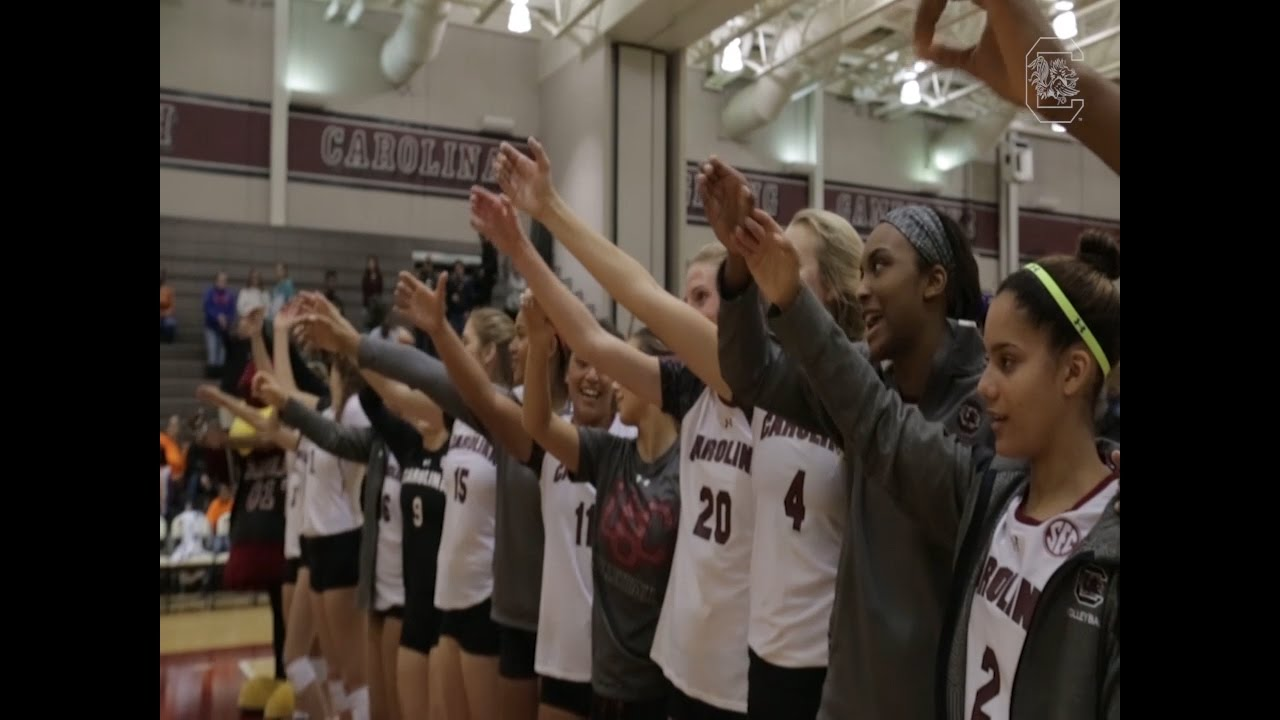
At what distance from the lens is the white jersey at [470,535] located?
3152mm

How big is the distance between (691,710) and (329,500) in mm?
2808

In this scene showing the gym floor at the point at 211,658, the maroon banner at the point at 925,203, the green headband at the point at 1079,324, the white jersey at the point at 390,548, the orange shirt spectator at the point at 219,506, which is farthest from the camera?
the maroon banner at the point at 925,203

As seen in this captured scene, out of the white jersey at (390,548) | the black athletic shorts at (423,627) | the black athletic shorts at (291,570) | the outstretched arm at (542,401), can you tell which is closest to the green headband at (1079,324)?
the outstretched arm at (542,401)

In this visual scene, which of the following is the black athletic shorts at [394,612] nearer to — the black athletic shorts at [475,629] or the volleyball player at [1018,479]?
the black athletic shorts at [475,629]

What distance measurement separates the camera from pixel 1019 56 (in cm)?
94

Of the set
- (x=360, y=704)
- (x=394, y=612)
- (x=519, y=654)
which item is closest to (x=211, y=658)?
(x=360, y=704)

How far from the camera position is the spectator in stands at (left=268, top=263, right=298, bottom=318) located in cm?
934

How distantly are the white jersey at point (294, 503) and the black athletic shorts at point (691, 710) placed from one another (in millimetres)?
2987

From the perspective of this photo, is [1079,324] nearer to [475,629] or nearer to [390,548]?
[475,629]

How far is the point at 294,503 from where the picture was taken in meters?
4.95

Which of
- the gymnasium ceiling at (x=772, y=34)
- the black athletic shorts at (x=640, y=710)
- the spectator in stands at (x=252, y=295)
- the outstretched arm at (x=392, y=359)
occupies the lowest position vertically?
the black athletic shorts at (x=640, y=710)

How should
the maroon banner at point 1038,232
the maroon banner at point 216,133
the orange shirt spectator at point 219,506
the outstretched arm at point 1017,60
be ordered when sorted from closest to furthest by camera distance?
1. the outstretched arm at point 1017,60
2. the orange shirt spectator at point 219,506
3. the maroon banner at point 216,133
4. the maroon banner at point 1038,232
